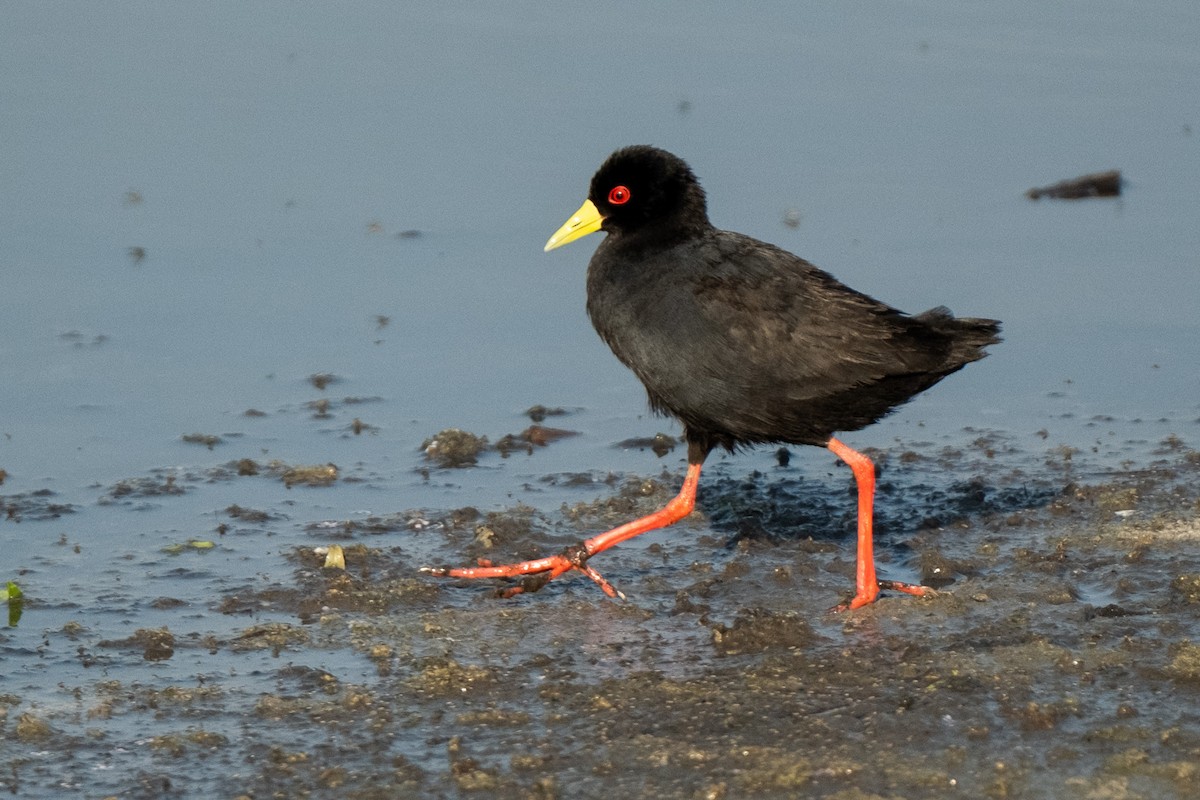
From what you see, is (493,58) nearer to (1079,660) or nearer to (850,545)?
(850,545)

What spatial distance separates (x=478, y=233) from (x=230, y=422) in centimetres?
267

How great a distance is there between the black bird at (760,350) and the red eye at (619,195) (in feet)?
1.52

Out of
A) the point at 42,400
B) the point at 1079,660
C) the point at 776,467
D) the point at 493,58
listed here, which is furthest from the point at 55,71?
the point at 1079,660

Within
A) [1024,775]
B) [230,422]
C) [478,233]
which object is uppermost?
[478,233]

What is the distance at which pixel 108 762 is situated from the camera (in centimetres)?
538

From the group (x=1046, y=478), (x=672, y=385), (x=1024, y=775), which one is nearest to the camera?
(x=1024, y=775)

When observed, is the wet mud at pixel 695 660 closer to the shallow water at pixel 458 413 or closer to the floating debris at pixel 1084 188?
the shallow water at pixel 458 413

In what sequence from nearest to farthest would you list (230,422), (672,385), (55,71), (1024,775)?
1. (1024,775)
2. (672,385)
3. (230,422)
4. (55,71)

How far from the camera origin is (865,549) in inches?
273

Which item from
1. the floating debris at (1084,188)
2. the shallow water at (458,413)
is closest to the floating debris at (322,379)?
the shallow water at (458,413)

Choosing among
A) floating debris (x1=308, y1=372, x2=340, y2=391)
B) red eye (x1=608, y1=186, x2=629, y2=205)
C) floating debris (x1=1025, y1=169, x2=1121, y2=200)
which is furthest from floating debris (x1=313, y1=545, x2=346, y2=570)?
floating debris (x1=1025, y1=169, x2=1121, y2=200)

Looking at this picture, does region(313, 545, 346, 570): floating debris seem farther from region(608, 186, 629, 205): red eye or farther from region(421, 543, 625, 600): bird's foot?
region(608, 186, 629, 205): red eye

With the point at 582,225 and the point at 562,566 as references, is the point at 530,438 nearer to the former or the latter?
the point at 582,225

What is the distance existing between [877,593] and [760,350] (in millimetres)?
1067
